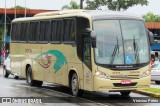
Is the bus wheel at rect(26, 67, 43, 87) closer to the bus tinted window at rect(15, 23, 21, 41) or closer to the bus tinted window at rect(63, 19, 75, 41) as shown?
the bus tinted window at rect(15, 23, 21, 41)

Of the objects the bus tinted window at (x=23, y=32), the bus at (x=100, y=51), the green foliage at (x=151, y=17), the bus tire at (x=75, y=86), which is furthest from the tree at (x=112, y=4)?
the green foliage at (x=151, y=17)

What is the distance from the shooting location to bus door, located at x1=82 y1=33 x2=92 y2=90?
1764 cm

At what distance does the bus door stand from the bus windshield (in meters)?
0.44

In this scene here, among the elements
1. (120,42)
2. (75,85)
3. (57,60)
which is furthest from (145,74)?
(57,60)

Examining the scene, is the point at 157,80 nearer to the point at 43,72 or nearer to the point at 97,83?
the point at 43,72

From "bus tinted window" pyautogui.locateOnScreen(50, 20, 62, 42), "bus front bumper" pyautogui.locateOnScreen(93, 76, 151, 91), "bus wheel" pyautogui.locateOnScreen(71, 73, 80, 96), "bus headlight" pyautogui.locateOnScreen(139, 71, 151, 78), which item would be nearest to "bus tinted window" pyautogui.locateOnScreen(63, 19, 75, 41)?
"bus tinted window" pyautogui.locateOnScreen(50, 20, 62, 42)

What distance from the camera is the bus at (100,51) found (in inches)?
683

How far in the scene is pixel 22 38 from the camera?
25.4 metres

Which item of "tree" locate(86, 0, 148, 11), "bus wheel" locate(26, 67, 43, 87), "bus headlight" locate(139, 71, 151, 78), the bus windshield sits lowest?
"bus wheel" locate(26, 67, 43, 87)

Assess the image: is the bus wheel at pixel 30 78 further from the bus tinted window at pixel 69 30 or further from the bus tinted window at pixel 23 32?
the bus tinted window at pixel 69 30

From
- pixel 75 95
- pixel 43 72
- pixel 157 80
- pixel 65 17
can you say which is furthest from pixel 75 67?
pixel 157 80

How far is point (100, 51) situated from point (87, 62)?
72cm

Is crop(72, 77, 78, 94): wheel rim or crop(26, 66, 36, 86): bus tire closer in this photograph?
crop(72, 77, 78, 94): wheel rim

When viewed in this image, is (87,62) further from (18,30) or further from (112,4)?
(112,4)
